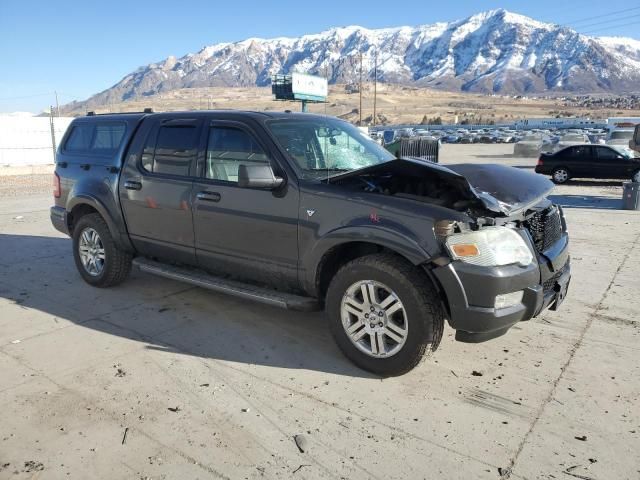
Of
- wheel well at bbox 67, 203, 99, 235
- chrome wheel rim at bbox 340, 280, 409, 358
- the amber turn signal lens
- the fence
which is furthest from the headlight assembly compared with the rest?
the fence

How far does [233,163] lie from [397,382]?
2203 millimetres

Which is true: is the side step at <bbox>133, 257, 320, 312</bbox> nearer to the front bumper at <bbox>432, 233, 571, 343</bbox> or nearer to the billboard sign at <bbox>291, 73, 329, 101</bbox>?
the front bumper at <bbox>432, 233, 571, 343</bbox>

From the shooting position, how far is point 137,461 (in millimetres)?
2924

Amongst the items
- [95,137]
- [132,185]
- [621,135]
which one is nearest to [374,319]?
[132,185]

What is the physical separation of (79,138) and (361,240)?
154 inches

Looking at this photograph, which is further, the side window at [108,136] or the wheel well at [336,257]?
the side window at [108,136]

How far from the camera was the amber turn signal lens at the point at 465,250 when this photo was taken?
3.45 metres

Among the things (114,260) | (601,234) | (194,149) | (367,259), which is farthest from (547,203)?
(601,234)

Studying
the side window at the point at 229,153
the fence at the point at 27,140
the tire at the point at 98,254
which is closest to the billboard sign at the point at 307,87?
the fence at the point at 27,140

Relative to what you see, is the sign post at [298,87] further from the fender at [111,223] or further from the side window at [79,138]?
the fender at [111,223]

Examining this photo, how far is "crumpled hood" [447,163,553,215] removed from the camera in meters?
3.69

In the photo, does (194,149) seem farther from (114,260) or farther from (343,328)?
(343,328)

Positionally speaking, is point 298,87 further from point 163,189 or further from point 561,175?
point 163,189

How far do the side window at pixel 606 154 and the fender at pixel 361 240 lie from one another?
17.1 m
